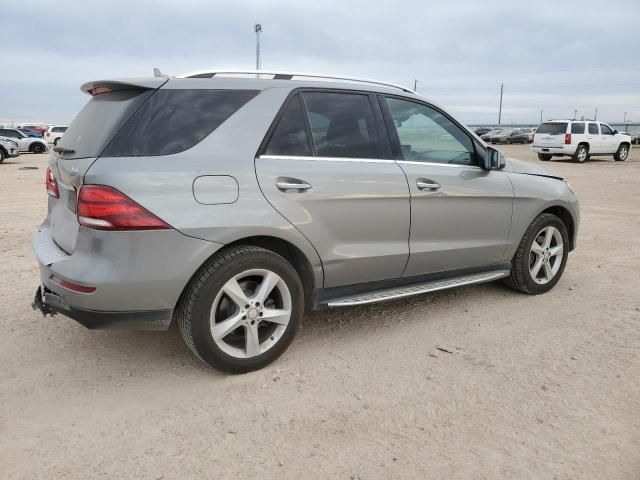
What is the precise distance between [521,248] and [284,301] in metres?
2.31

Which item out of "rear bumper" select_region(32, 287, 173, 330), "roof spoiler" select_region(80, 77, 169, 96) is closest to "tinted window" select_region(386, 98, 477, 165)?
"roof spoiler" select_region(80, 77, 169, 96)

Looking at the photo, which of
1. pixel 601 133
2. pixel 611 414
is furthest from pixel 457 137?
pixel 601 133

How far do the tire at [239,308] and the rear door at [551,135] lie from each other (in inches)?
821

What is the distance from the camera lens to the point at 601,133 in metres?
22.7

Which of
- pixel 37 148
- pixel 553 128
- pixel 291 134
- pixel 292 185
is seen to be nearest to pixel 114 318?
pixel 292 185

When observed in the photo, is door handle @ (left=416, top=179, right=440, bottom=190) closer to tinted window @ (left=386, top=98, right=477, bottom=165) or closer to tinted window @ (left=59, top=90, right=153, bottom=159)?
tinted window @ (left=386, top=98, right=477, bottom=165)

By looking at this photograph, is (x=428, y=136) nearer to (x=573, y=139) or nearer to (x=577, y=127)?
(x=573, y=139)

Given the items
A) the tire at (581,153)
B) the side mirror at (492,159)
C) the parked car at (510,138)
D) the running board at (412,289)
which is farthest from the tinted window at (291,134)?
the parked car at (510,138)

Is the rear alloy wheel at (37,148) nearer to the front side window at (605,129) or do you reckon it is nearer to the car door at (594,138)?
the car door at (594,138)

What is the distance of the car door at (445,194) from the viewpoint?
3.77 metres

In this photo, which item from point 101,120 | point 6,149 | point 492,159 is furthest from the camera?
point 6,149

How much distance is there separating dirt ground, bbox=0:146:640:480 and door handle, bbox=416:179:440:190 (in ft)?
3.32

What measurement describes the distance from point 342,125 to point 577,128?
21.2 metres

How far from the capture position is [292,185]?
10.4 ft
